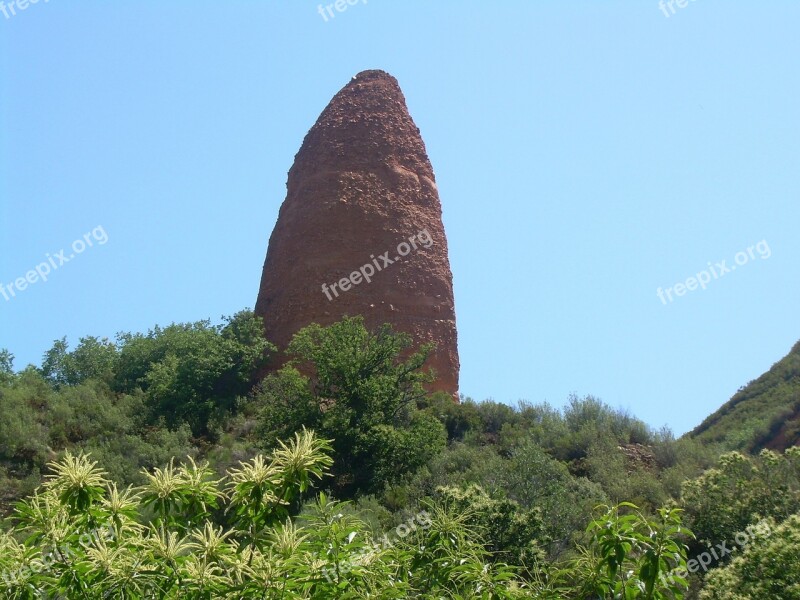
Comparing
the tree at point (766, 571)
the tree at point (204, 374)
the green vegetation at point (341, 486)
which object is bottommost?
the tree at point (766, 571)

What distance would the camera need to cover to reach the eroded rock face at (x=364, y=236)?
896 inches

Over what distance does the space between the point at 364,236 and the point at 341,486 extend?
8.33 meters

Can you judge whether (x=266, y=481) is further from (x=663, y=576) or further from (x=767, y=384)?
(x=767, y=384)

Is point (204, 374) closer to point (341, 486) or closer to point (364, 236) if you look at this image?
point (364, 236)

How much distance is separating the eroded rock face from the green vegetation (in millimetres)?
1118

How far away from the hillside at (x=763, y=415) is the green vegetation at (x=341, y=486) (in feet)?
1.51

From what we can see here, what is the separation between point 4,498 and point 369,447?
6863 mm

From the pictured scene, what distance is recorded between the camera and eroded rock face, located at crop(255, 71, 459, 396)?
74.6 ft

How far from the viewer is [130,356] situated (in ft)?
81.0

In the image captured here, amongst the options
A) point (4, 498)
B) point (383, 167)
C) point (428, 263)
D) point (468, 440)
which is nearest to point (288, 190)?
point (383, 167)

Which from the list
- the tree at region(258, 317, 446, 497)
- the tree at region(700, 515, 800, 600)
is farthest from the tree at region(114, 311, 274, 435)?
the tree at region(700, 515, 800, 600)

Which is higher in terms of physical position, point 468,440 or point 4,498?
point 4,498

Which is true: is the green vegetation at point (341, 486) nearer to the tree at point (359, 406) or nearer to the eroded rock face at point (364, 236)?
the tree at point (359, 406)

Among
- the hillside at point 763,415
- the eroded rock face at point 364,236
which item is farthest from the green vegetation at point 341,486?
the eroded rock face at point 364,236
